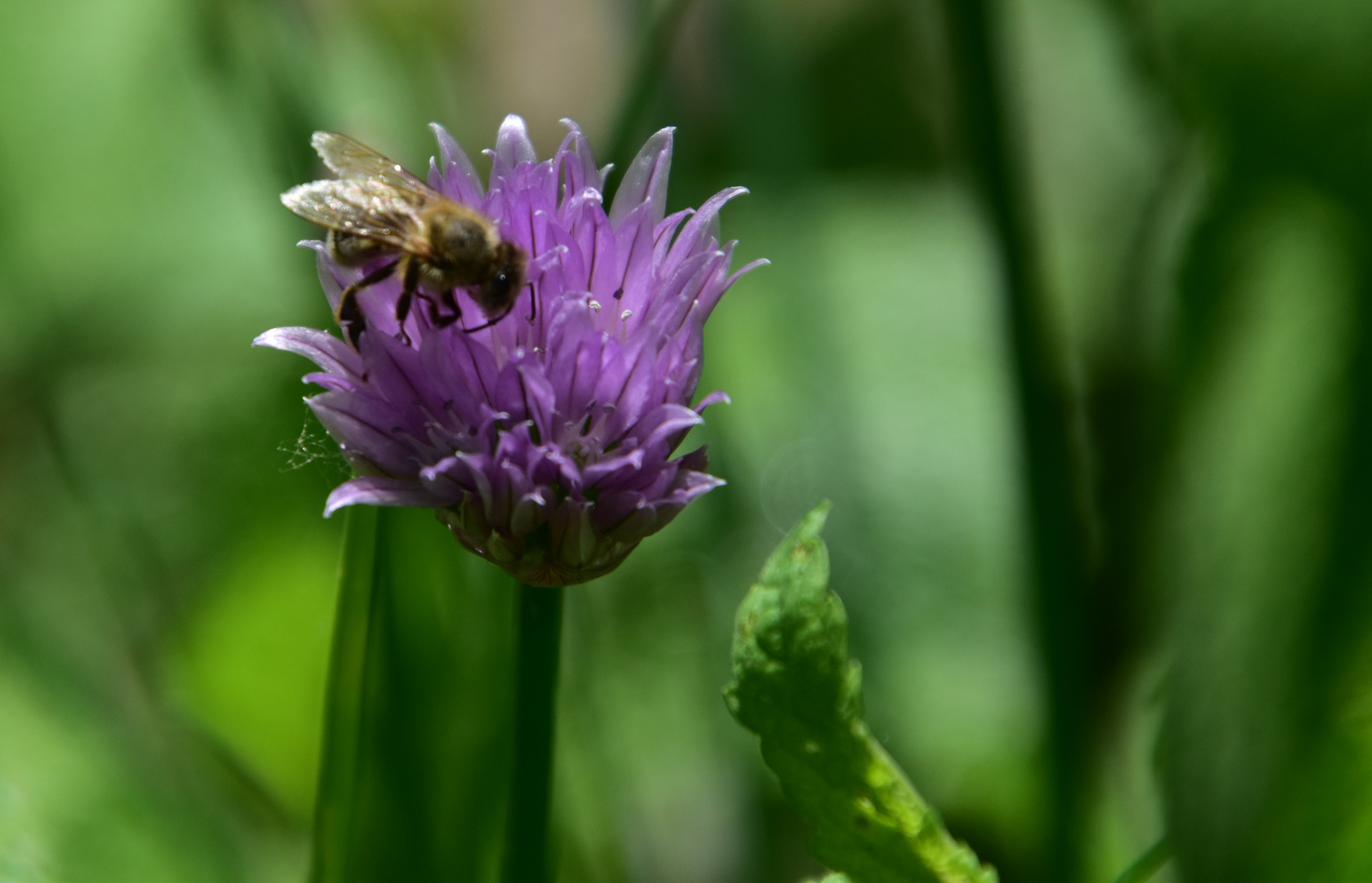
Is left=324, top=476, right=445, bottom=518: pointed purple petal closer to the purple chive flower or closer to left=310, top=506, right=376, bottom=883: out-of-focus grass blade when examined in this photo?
the purple chive flower

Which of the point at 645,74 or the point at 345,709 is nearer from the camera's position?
the point at 345,709

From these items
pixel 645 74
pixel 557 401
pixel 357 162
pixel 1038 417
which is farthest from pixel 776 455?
pixel 557 401

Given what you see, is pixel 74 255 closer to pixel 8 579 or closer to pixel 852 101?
pixel 8 579

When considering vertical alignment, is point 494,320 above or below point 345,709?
above

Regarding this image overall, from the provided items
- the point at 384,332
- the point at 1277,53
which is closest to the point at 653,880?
the point at 384,332

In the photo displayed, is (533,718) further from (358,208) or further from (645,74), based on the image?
(645,74)
